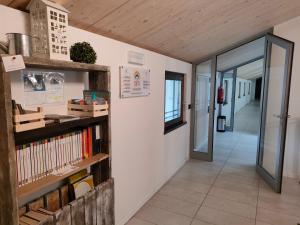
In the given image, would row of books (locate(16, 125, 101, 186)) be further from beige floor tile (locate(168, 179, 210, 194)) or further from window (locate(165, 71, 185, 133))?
beige floor tile (locate(168, 179, 210, 194))

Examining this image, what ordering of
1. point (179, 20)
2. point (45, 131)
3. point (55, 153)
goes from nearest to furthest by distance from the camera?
1. point (45, 131)
2. point (55, 153)
3. point (179, 20)

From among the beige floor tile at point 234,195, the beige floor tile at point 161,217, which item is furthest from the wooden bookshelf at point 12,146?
the beige floor tile at point 234,195

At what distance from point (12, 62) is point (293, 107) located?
156 inches

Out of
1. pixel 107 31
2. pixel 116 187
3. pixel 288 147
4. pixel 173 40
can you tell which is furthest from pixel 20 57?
pixel 288 147

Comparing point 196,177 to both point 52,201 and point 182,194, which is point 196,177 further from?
point 52,201

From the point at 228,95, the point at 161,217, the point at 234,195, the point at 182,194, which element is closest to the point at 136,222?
the point at 161,217

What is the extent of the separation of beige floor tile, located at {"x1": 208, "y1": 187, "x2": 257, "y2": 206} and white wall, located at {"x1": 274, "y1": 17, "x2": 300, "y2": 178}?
1.20 metres

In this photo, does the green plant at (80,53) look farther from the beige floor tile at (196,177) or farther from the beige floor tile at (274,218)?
the beige floor tile at (196,177)

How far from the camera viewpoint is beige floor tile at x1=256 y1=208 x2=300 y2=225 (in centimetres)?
244

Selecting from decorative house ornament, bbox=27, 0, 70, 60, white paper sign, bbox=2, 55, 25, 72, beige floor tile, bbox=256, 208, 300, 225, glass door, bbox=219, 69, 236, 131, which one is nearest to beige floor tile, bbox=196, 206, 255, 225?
beige floor tile, bbox=256, 208, 300, 225

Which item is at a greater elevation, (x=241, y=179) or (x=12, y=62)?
Answer: (x=12, y=62)

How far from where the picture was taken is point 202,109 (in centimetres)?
500

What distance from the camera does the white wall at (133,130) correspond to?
5.98ft

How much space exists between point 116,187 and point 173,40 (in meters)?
1.77
